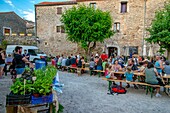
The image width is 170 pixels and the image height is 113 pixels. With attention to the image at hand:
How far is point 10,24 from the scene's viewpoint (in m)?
30.5

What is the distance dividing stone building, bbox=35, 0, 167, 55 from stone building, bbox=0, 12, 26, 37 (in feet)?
21.6

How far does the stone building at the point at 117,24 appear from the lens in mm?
22109

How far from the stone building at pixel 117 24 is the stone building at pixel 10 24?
6587mm

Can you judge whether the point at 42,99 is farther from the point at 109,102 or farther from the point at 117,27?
the point at 117,27

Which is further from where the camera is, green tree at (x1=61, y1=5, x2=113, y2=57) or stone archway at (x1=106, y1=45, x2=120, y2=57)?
stone archway at (x1=106, y1=45, x2=120, y2=57)

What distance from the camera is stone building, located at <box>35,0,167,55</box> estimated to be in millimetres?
22109

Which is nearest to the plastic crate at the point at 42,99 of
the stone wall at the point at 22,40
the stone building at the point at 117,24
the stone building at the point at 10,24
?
the stone building at the point at 117,24

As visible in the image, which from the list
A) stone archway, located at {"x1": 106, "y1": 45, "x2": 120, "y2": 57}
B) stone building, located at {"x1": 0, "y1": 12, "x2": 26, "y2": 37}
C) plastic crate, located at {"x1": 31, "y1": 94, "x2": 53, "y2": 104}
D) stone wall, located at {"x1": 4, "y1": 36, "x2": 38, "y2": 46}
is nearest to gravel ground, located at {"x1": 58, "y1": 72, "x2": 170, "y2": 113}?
plastic crate, located at {"x1": 31, "y1": 94, "x2": 53, "y2": 104}

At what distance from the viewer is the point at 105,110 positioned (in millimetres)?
5582

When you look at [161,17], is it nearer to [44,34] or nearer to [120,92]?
[120,92]

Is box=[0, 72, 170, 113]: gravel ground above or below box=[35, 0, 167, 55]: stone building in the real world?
below

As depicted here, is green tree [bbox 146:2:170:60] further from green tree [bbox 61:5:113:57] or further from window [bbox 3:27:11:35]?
Result: window [bbox 3:27:11:35]

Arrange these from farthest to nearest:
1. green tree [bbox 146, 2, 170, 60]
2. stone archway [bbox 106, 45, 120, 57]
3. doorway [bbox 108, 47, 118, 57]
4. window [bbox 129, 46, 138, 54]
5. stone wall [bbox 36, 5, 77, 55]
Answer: stone wall [bbox 36, 5, 77, 55] → doorway [bbox 108, 47, 118, 57] → stone archway [bbox 106, 45, 120, 57] → window [bbox 129, 46, 138, 54] → green tree [bbox 146, 2, 170, 60]

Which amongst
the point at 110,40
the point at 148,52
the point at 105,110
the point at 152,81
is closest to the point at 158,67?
the point at 152,81
